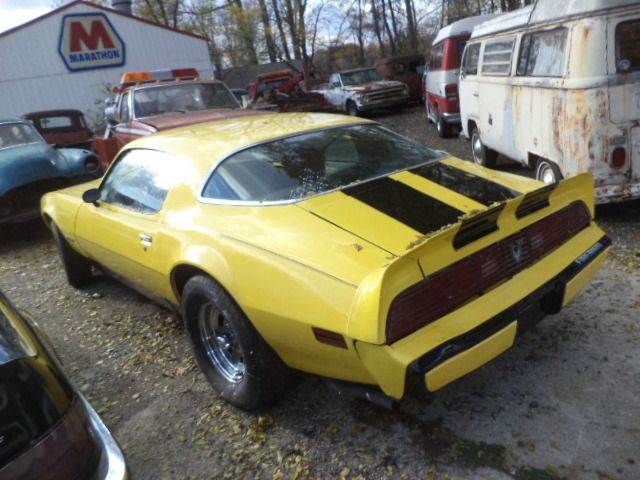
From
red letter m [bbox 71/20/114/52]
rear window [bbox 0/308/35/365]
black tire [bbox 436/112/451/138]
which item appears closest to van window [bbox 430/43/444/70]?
black tire [bbox 436/112/451/138]

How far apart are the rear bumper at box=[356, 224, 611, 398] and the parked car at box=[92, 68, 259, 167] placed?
230 inches

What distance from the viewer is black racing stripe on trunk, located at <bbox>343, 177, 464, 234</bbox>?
249 cm

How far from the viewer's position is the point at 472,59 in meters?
7.38

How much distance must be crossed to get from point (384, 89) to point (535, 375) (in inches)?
495

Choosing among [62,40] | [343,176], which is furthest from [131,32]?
[343,176]

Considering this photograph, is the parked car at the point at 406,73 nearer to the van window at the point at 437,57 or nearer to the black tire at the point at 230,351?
the van window at the point at 437,57

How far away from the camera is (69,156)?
773 cm

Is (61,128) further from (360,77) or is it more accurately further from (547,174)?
(547,174)

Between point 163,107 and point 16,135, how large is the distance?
226cm

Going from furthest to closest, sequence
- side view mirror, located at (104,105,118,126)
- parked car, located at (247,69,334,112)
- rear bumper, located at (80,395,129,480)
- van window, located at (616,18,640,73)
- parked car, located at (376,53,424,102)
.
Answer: parked car, located at (376,53,424,102) < parked car, located at (247,69,334,112) < side view mirror, located at (104,105,118,126) < van window, located at (616,18,640,73) < rear bumper, located at (80,395,129,480)

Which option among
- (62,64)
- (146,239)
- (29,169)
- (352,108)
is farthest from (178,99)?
(62,64)

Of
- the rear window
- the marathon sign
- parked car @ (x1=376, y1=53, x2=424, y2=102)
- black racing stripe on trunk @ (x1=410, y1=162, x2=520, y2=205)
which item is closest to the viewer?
the rear window

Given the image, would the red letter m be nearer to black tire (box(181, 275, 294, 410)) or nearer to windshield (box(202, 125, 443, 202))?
windshield (box(202, 125, 443, 202))

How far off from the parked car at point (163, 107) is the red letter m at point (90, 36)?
1241 centimetres
